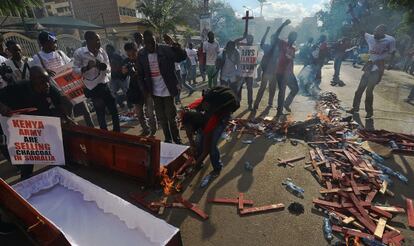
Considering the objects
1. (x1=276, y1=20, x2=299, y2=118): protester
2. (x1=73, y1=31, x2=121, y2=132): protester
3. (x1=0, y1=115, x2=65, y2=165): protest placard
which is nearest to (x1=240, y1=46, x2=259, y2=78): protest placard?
(x1=276, y1=20, x2=299, y2=118): protester

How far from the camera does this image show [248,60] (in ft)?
25.7

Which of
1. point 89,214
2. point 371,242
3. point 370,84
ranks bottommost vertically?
point 371,242

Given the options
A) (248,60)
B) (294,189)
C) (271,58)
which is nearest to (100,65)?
(294,189)

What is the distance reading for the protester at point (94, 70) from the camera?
4958 millimetres

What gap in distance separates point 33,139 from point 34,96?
2.32 feet

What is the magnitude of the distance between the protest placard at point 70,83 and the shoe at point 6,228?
306 centimetres

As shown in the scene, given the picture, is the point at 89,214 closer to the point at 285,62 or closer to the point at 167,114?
the point at 167,114

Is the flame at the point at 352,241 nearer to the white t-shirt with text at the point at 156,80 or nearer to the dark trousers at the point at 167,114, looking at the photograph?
the dark trousers at the point at 167,114

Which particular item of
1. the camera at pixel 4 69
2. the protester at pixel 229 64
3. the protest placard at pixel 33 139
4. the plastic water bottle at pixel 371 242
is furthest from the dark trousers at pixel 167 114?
the plastic water bottle at pixel 371 242

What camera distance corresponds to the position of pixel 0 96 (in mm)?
3738

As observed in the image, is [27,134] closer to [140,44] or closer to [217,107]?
[217,107]

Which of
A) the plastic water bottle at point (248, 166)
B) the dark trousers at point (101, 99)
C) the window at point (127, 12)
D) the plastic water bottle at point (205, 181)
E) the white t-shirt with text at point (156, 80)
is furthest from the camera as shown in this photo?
the window at point (127, 12)

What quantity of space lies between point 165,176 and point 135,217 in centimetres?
122

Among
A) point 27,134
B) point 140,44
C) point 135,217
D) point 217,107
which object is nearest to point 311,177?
point 217,107
